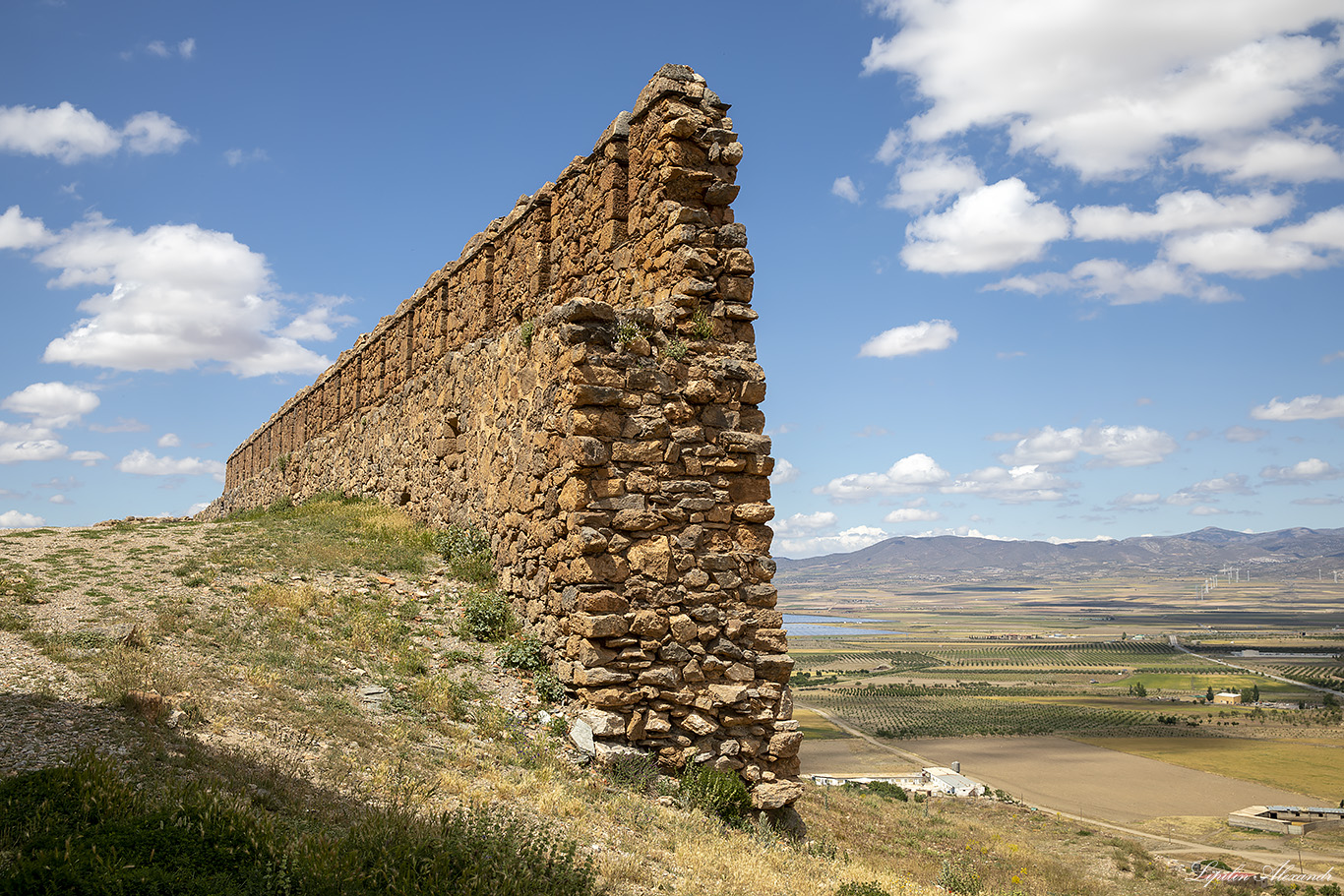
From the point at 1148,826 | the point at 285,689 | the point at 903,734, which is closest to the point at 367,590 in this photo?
the point at 285,689

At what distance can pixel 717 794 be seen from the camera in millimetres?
7531

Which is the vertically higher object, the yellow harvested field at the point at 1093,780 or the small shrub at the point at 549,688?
the small shrub at the point at 549,688

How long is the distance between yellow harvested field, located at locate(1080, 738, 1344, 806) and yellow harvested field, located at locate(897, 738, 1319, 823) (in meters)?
1.71

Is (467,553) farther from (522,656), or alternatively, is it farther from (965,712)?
(965,712)

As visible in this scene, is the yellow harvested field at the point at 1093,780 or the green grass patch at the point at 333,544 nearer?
the green grass patch at the point at 333,544

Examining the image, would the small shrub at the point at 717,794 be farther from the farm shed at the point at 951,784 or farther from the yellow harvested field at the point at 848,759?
the yellow harvested field at the point at 848,759

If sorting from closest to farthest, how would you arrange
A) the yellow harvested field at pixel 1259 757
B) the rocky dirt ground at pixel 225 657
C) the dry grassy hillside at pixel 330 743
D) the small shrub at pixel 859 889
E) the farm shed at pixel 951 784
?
the dry grassy hillside at pixel 330 743, the small shrub at pixel 859 889, the rocky dirt ground at pixel 225 657, the farm shed at pixel 951 784, the yellow harvested field at pixel 1259 757

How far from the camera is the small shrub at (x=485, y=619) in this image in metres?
9.14

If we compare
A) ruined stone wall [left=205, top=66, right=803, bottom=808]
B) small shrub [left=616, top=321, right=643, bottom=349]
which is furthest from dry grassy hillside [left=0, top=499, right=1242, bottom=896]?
small shrub [left=616, top=321, right=643, bottom=349]

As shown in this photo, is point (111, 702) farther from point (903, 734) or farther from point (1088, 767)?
point (903, 734)

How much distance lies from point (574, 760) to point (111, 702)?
3590 millimetres

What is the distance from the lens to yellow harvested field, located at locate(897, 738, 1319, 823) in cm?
4012

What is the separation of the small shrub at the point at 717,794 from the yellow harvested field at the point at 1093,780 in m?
36.7

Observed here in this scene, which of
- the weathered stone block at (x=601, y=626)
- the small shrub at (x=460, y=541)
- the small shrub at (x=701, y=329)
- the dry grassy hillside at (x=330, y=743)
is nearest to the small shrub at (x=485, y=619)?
the dry grassy hillside at (x=330, y=743)
